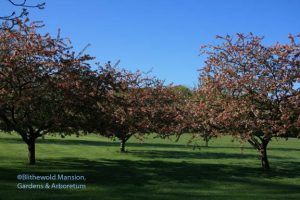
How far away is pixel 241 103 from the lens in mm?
18438

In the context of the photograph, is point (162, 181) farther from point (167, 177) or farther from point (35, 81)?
point (35, 81)

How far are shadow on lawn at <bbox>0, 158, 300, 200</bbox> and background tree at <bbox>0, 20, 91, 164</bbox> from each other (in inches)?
85.0

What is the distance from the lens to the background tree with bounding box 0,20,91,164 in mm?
17906

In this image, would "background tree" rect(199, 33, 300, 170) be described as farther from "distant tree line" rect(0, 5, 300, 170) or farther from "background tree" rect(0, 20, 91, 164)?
"background tree" rect(0, 20, 91, 164)

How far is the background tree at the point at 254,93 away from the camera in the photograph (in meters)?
17.9

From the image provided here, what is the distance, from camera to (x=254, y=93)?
18531mm

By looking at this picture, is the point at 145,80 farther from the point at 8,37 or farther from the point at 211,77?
the point at 8,37

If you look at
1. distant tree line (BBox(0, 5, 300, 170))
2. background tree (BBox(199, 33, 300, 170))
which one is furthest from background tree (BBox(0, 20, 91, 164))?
background tree (BBox(199, 33, 300, 170))

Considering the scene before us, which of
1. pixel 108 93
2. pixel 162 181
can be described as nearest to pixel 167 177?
pixel 162 181

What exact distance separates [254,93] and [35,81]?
8883mm

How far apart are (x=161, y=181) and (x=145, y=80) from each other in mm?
16451

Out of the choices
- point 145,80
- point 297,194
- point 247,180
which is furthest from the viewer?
point 145,80

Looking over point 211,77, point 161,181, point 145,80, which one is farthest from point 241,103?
point 145,80

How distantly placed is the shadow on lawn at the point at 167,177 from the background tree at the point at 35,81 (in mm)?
2159
